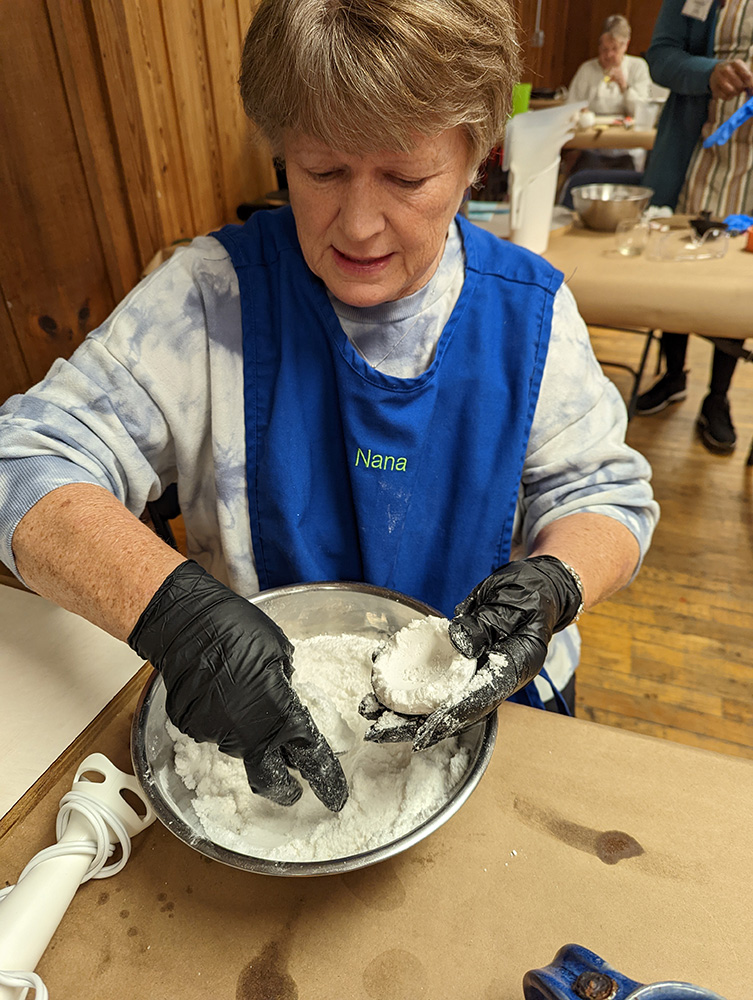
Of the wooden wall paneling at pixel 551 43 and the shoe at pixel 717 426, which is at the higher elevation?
the wooden wall paneling at pixel 551 43

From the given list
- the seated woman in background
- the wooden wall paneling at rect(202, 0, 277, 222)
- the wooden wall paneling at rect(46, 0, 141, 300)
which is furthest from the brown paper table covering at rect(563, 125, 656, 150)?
the wooden wall paneling at rect(46, 0, 141, 300)

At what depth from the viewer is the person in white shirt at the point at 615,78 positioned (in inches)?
216

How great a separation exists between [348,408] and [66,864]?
654mm

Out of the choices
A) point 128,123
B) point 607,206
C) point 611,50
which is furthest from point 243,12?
point 611,50

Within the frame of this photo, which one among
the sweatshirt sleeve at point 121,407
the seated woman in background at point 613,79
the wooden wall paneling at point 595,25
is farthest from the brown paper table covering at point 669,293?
the wooden wall paneling at point 595,25

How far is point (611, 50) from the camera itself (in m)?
5.48

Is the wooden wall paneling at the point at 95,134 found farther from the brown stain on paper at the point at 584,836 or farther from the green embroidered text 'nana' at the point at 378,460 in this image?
the brown stain on paper at the point at 584,836

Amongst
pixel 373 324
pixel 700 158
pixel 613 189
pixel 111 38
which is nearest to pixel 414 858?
pixel 373 324

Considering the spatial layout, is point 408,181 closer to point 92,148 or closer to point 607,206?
point 92,148

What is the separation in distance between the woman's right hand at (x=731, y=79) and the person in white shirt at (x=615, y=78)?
3.25 meters

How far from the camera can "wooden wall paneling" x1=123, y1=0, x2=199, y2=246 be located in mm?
2016

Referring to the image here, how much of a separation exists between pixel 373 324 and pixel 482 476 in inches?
11.0

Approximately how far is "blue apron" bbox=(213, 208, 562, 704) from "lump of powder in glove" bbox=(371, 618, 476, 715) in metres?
0.31

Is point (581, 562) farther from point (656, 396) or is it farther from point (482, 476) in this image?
point (656, 396)
